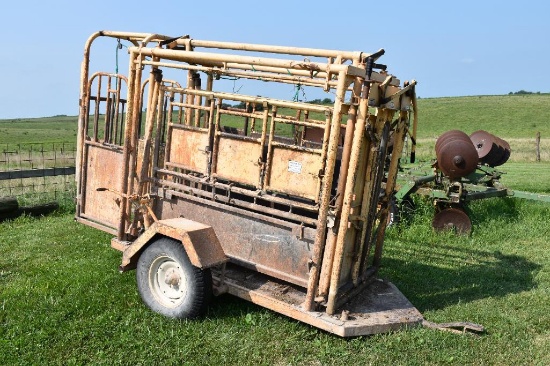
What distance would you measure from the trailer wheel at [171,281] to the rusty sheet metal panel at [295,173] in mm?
1086

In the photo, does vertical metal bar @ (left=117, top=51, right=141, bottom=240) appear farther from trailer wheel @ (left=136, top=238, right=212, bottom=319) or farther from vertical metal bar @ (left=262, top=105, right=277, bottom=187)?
vertical metal bar @ (left=262, top=105, right=277, bottom=187)

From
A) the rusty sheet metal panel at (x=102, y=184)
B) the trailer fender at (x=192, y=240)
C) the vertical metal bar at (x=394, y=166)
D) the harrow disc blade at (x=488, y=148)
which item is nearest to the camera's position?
the trailer fender at (x=192, y=240)

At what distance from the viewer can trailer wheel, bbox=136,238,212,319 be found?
505 centimetres

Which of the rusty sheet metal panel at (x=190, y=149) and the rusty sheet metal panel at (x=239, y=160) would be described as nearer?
the rusty sheet metal panel at (x=239, y=160)

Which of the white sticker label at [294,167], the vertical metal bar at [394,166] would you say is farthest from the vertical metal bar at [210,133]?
the vertical metal bar at [394,166]

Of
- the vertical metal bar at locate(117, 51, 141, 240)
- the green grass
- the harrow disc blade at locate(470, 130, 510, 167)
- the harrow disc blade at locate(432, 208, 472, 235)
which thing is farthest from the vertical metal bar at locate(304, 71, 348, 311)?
the green grass

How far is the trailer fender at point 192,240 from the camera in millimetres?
4961

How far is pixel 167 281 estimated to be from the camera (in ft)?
17.5

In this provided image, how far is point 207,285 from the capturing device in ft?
16.6

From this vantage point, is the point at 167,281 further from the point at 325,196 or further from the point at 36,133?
the point at 36,133

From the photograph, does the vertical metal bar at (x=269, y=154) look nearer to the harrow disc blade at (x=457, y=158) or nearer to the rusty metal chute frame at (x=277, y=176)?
the rusty metal chute frame at (x=277, y=176)

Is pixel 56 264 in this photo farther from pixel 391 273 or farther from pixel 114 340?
pixel 391 273

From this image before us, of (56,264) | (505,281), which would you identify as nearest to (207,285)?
(56,264)

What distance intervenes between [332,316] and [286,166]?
145 centimetres
